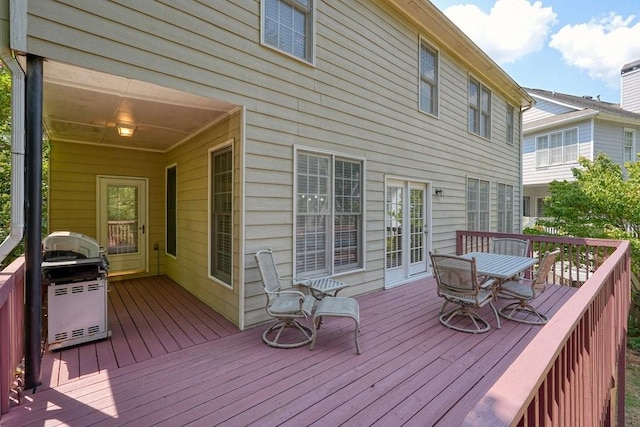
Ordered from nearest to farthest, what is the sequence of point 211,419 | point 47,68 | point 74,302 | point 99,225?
1. point 211,419
2. point 47,68
3. point 74,302
4. point 99,225

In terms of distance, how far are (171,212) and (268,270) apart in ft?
11.7

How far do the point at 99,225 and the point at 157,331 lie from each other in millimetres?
3385

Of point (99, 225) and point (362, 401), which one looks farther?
point (99, 225)

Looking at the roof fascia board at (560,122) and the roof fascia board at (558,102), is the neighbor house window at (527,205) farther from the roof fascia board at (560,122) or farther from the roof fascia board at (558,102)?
the roof fascia board at (558,102)

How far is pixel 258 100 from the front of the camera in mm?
3854

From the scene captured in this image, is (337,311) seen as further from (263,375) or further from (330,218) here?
(330,218)

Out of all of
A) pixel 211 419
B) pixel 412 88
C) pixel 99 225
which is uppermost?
pixel 412 88

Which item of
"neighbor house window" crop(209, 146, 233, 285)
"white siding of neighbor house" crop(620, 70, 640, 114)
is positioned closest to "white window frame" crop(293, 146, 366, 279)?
"neighbor house window" crop(209, 146, 233, 285)

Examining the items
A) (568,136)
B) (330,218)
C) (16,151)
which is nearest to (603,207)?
(330,218)

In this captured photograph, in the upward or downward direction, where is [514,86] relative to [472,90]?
upward

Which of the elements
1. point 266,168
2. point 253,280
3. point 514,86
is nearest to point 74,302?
point 253,280

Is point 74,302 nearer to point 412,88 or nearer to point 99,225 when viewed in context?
point 99,225

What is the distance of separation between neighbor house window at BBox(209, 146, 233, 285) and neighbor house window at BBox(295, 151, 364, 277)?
3.04ft

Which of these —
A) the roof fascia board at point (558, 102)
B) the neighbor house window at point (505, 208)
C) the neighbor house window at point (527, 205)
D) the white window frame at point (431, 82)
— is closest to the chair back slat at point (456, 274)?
the white window frame at point (431, 82)
